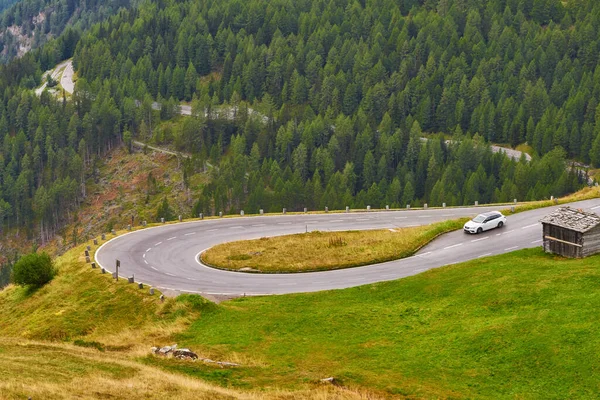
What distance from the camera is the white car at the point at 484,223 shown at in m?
60.5

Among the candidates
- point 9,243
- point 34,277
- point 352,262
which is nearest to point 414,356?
point 352,262

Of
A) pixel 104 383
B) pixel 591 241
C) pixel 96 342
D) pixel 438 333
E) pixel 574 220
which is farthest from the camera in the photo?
pixel 574 220

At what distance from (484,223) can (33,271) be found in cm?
3987

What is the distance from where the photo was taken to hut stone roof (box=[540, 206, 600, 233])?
46.3 m

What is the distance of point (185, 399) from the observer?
96.6 ft

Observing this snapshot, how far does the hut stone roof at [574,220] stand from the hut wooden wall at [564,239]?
13.6 inches

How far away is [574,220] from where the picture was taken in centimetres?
4766

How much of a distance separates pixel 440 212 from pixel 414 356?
45.8 m

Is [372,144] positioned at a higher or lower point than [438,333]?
lower

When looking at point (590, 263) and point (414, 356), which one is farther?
point (590, 263)

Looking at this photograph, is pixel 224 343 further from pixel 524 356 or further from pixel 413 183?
pixel 413 183

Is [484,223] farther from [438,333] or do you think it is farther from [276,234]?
[438,333]

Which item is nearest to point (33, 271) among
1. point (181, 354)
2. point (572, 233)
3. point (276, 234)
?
point (276, 234)

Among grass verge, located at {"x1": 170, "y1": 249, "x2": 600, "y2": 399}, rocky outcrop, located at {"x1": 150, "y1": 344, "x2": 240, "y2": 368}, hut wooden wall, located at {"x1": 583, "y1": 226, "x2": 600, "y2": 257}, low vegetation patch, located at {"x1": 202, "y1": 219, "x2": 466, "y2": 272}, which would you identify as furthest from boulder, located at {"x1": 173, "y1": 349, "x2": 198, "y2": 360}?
hut wooden wall, located at {"x1": 583, "y1": 226, "x2": 600, "y2": 257}
